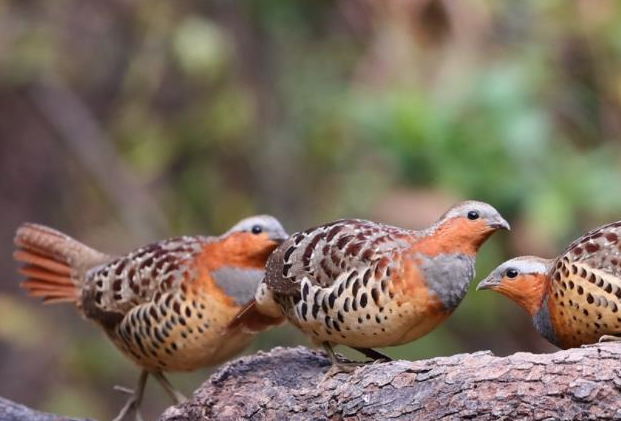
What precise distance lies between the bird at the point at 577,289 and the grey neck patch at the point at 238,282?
4.08ft

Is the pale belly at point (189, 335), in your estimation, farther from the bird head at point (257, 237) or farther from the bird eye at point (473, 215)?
the bird eye at point (473, 215)

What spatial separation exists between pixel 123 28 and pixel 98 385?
10.6ft

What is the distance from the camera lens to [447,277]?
15.0 ft

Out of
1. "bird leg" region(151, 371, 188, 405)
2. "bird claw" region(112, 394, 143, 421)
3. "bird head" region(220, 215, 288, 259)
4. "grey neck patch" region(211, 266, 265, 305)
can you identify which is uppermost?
"bird head" region(220, 215, 288, 259)

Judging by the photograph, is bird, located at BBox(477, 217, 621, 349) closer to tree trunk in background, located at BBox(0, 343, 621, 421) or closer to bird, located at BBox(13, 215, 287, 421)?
tree trunk in background, located at BBox(0, 343, 621, 421)

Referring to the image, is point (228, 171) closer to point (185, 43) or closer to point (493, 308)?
point (185, 43)

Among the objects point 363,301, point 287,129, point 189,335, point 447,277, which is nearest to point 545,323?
point 447,277

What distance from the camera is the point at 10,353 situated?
10469 millimetres

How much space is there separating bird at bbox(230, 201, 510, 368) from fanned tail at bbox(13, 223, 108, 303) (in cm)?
166

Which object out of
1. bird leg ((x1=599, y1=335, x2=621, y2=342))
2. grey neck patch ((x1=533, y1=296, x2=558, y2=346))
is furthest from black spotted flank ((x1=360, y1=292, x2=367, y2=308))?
bird leg ((x1=599, y1=335, x2=621, y2=342))

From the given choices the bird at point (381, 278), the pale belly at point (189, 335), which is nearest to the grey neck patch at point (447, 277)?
the bird at point (381, 278)

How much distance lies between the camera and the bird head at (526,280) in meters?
4.64

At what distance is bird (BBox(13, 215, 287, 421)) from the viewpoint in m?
5.39

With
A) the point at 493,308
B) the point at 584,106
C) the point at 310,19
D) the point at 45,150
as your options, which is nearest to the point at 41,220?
the point at 45,150
